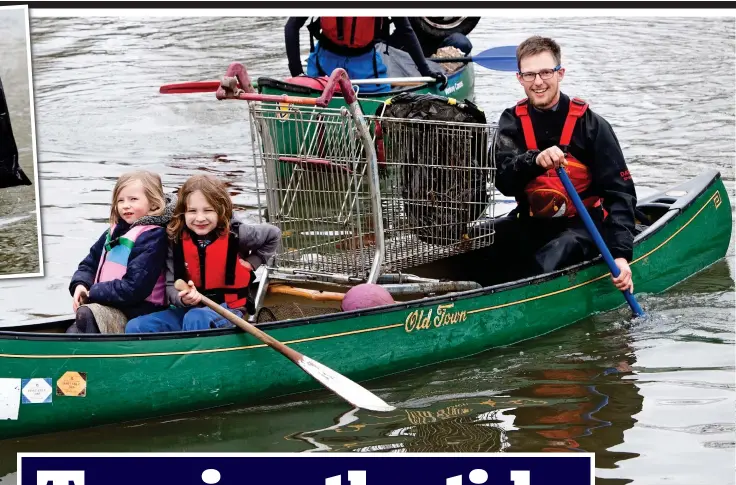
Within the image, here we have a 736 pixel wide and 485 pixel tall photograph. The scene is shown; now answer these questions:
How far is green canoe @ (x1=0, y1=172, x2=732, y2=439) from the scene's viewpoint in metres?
6.01

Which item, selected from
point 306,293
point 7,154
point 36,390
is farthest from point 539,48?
point 7,154

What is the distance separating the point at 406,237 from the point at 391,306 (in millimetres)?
723

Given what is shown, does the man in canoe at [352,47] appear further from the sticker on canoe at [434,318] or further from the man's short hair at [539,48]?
the sticker on canoe at [434,318]

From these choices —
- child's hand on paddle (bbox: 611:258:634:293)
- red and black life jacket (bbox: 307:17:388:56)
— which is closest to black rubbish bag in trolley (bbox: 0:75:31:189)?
red and black life jacket (bbox: 307:17:388:56)

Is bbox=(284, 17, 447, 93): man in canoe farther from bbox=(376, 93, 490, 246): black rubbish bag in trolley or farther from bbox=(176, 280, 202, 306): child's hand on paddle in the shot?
bbox=(176, 280, 202, 306): child's hand on paddle

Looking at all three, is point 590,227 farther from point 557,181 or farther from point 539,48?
point 539,48

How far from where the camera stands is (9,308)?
28.7 feet

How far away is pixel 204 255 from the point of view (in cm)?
641

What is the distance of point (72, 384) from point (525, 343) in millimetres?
2687

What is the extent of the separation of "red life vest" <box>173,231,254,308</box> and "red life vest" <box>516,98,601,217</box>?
6.06 ft

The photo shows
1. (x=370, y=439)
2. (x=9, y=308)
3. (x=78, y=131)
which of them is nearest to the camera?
(x=370, y=439)

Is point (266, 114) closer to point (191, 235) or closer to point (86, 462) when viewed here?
point (191, 235)

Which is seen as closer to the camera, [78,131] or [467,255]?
[467,255]
